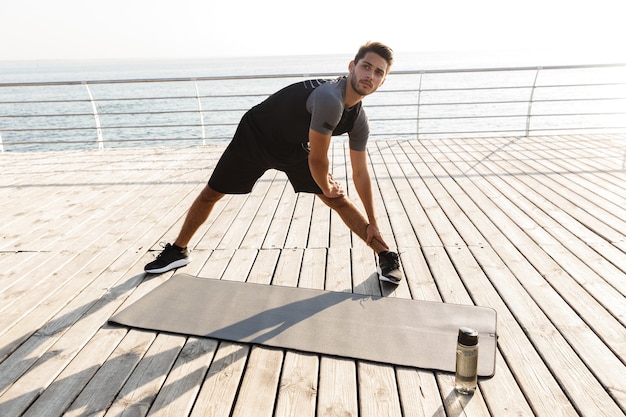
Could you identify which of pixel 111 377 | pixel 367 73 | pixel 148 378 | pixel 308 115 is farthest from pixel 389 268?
pixel 111 377

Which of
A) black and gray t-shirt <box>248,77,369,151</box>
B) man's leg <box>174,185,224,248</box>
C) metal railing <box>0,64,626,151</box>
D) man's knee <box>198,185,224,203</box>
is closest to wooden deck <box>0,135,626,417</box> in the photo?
man's leg <box>174,185,224,248</box>

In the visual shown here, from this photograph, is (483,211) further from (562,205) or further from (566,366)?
(566,366)

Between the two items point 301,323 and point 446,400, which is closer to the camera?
point 446,400

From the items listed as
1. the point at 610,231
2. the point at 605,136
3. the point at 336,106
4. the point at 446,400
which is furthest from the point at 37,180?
the point at 605,136

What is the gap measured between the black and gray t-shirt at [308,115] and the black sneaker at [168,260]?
2.74 feet

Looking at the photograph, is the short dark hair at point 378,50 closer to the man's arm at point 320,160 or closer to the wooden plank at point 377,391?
the man's arm at point 320,160

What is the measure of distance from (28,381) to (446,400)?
1442 millimetres

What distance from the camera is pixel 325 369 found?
170cm

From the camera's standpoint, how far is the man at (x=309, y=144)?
1967mm

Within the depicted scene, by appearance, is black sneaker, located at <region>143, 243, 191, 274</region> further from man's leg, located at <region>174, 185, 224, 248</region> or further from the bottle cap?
the bottle cap

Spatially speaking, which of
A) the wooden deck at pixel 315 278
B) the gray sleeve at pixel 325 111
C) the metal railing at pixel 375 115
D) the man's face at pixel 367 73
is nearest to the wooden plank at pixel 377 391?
the wooden deck at pixel 315 278

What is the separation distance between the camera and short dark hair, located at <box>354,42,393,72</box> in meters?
1.99

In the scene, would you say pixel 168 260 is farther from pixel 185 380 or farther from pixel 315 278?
pixel 185 380

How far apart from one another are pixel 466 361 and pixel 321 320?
68 cm
